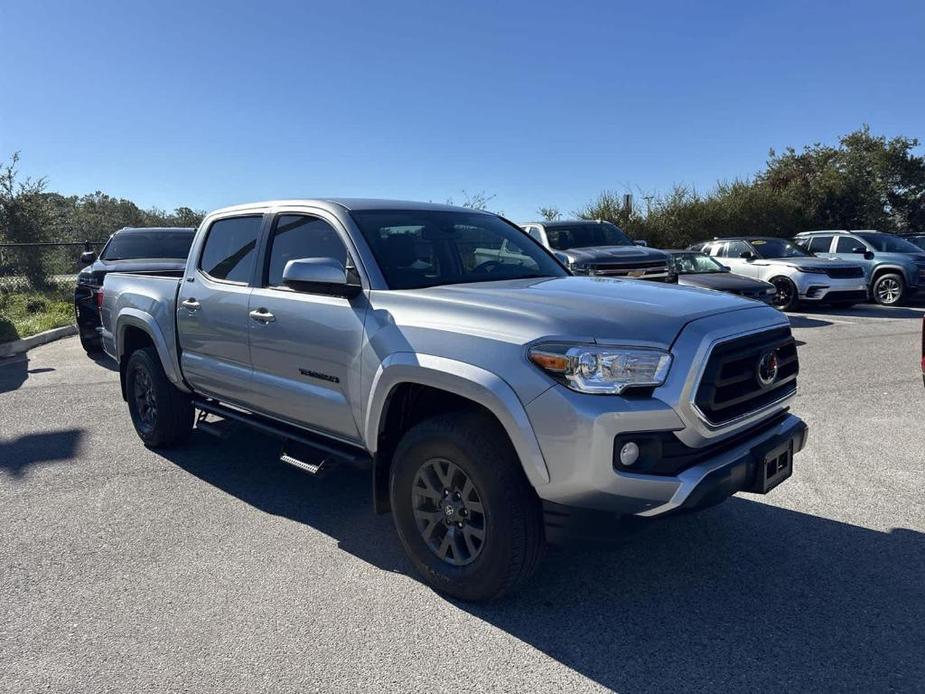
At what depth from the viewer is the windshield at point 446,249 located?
12.5 ft

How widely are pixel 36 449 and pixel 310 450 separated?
3.06 metres

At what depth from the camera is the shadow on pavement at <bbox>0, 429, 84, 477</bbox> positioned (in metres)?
5.29

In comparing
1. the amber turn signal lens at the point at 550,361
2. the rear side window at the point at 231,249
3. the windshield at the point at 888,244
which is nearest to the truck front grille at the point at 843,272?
the windshield at the point at 888,244

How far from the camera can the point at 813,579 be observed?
3.35 m

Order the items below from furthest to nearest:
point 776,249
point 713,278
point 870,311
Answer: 1. point 776,249
2. point 870,311
3. point 713,278

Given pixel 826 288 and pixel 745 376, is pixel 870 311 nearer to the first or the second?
pixel 826 288

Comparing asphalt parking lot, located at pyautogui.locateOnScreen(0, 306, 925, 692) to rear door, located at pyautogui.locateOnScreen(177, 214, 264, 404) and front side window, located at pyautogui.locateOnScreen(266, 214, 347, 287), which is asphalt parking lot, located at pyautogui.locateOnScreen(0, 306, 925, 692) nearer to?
rear door, located at pyautogui.locateOnScreen(177, 214, 264, 404)

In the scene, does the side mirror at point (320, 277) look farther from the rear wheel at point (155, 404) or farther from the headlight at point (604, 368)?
the rear wheel at point (155, 404)

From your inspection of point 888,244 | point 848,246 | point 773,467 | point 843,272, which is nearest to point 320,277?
point 773,467

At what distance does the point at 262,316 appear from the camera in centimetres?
413

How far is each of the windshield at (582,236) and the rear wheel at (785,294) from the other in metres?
3.91

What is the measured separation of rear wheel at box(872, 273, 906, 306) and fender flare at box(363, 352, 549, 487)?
15.6 meters

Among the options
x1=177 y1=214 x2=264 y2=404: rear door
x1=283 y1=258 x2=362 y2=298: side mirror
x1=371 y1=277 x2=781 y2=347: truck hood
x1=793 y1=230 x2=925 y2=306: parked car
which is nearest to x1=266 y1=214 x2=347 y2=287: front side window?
x1=177 y1=214 x2=264 y2=404: rear door

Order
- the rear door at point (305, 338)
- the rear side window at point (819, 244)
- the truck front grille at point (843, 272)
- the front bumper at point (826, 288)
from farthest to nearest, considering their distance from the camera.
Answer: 1. the rear side window at point (819, 244)
2. the truck front grille at point (843, 272)
3. the front bumper at point (826, 288)
4. the rear door at point (305, 338)
